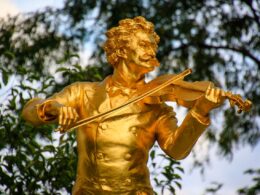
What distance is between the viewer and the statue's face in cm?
640

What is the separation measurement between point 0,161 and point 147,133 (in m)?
2.75

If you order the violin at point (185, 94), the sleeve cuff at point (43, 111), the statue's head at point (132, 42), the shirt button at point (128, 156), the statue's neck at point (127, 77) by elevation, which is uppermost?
the statue's head at point (132, 42)

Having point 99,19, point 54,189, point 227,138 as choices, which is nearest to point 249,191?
point 54,189

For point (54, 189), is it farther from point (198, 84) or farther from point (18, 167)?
point (198, 84)

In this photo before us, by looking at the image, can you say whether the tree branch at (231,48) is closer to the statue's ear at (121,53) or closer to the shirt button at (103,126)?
the statue's ear at (121,53)

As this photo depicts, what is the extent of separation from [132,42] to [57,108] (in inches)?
25.2

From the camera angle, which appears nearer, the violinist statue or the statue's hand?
the statue's hand

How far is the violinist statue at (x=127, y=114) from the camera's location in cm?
614

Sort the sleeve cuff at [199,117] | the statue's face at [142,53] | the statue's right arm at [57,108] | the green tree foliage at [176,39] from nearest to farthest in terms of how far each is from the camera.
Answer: the statue's right arm at [57,108] < the sleeve cuff at [199,117] < the statue's face at [142,53] < the green tree foliage at [176,39]

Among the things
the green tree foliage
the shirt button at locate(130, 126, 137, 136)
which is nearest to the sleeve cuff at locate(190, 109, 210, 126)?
the shirt button at locate(130, 126, 137, 136)

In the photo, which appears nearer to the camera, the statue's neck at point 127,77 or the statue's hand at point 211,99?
the statue's hand at point 211,99

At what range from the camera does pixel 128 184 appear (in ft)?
20.3

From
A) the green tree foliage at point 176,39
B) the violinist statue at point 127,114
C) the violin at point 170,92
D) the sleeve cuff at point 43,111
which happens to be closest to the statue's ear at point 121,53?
the violinist statue at point 127,114

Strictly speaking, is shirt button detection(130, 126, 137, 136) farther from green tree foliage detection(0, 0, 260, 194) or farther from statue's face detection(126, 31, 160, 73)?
green tree foliage detection(0, 0, 260, 194)
